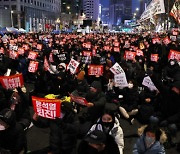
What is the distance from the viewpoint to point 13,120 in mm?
5188

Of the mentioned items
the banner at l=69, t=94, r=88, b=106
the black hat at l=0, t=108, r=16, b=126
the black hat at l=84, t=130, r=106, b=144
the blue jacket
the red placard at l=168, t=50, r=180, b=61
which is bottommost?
the blue jacket

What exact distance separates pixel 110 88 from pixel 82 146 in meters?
5.28

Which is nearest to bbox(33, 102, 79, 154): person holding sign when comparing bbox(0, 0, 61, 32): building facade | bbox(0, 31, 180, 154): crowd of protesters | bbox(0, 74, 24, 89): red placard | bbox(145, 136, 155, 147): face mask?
bbox(0, 31, 180, 154): crowd of protesters

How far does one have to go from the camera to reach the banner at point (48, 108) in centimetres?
564

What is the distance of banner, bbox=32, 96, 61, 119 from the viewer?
564 centimetres

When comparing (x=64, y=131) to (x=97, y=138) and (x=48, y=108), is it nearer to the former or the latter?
(x=48, y=108)

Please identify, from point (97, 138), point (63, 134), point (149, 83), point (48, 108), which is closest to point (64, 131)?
point (63, 134)

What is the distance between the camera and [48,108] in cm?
575

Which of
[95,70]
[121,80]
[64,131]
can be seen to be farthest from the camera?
[95,70]

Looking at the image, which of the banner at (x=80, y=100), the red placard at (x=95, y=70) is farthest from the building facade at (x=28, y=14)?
the banner at (x=80, y=100)

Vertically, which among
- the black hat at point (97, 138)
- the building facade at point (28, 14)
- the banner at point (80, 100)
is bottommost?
the banner at point (80, 100)

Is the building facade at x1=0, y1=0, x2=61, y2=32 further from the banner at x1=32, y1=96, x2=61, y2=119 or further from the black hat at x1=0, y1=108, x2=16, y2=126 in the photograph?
the black hat at x1=0, y1=108, x2=16, y2=126

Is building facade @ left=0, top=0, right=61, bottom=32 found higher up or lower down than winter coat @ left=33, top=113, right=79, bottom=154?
higher up

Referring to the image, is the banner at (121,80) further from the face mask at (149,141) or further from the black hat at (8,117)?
the black hat at (8,117)
